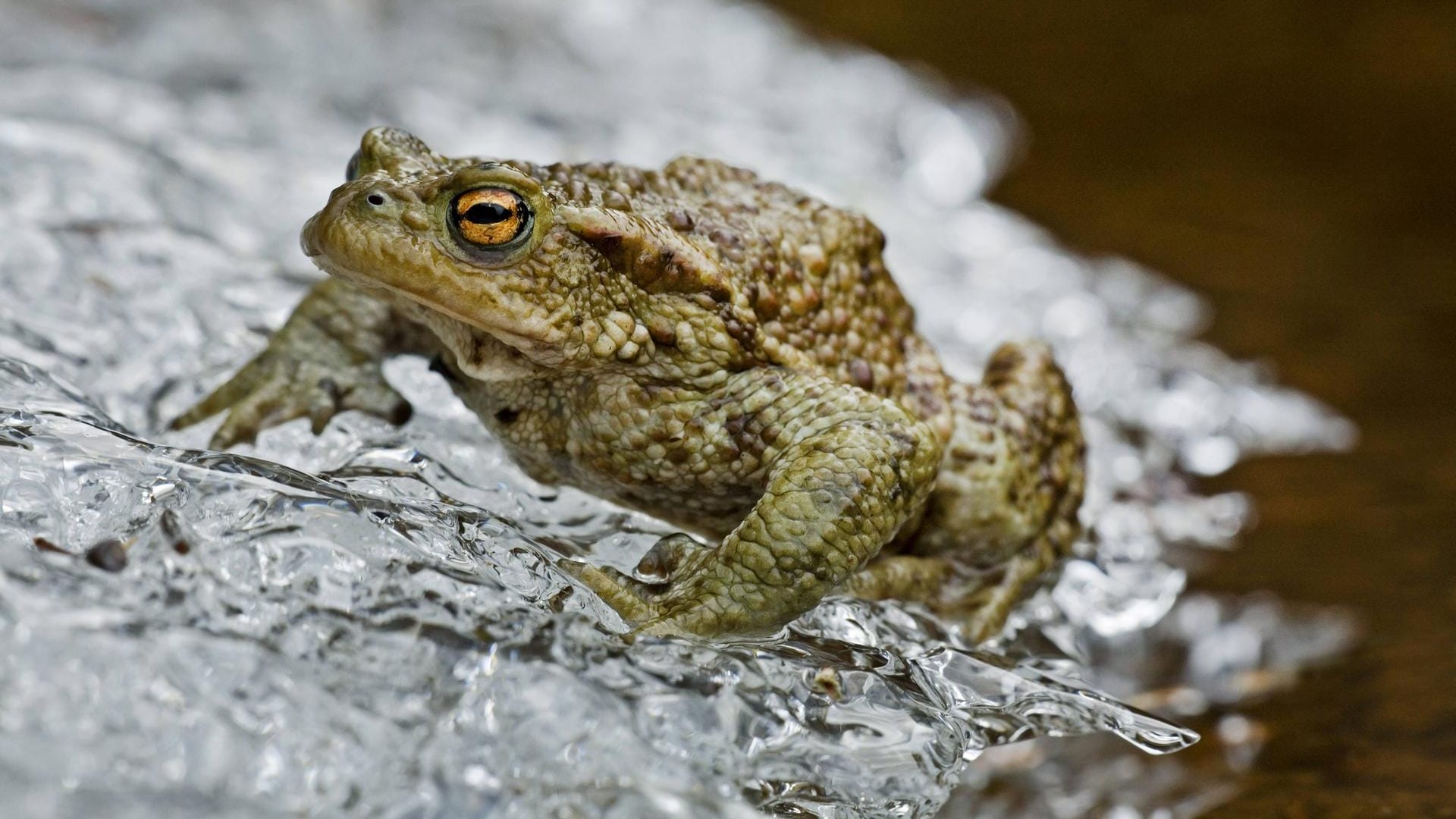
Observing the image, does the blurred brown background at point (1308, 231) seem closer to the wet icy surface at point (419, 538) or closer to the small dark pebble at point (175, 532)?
the wet icy surface at point (419, 538)

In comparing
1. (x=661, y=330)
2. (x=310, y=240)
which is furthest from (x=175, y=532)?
(x=661, y=330)

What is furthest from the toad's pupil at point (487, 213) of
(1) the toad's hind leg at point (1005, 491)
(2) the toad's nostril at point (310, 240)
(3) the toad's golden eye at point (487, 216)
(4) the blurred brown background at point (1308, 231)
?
(4) the blurred brown background at point (1308, 231)

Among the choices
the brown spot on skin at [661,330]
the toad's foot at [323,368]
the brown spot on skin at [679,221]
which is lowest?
the toad's foot at [323,368]

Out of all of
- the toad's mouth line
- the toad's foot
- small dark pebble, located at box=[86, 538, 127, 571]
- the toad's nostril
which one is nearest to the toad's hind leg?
the toad's mouth line

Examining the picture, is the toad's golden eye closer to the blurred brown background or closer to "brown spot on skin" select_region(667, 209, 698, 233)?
"brown spot on skin" select_region(667, 209, 698, 233)

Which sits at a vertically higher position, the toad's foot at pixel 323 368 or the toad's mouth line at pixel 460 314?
the toad's mouth line at pixel 460 314

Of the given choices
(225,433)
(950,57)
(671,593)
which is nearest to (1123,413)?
(671,593)
